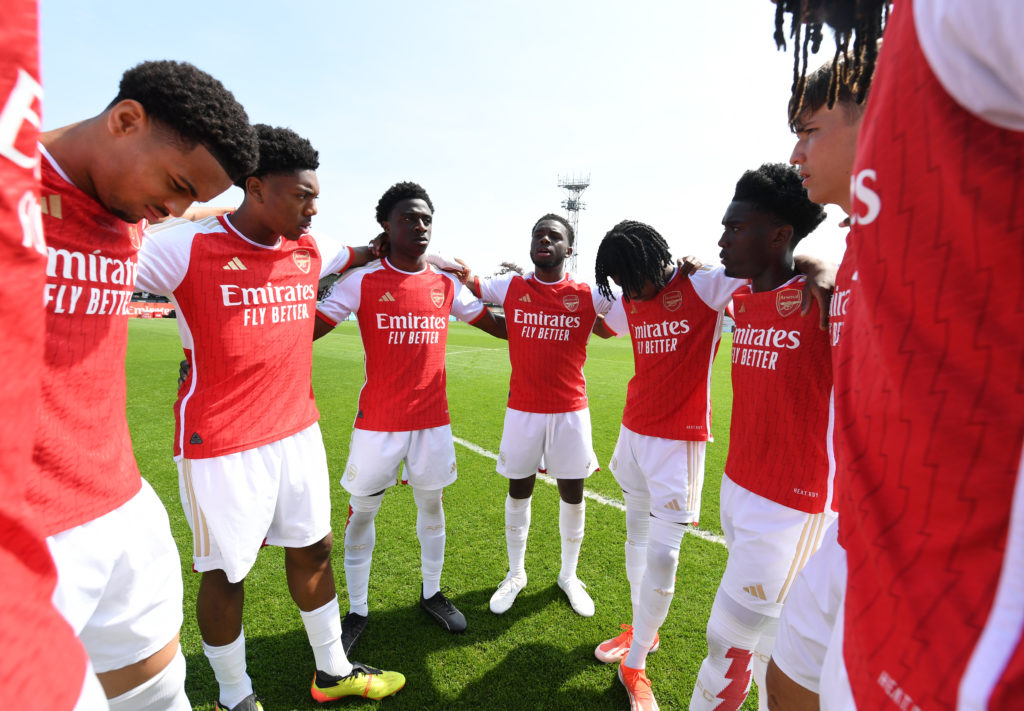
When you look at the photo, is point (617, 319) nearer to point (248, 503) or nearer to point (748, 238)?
point (748, 238)

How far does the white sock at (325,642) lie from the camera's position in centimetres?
258

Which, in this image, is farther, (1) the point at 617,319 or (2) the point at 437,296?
(1) the point at 617,319

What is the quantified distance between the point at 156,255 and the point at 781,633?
2.84 metres

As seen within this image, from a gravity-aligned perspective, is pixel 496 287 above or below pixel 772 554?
above

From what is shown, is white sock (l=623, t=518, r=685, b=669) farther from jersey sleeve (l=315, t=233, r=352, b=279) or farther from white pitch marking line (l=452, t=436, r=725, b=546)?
jersey sleeve (l=315, t=233, r=352, b=279)

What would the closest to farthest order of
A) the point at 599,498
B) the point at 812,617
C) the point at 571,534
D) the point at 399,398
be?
the point at 812,617 < the point at 399,398 < the point at 571,534 < the point at 599,498

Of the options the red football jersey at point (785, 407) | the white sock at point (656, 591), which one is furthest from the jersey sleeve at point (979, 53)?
the white sock at point (656, 591)

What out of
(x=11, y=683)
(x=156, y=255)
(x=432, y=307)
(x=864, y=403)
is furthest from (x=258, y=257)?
(x=864, y=403)

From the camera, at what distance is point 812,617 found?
1.31 metres

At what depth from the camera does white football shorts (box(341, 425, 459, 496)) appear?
10.5 ft

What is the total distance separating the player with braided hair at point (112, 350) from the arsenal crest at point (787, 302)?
92.6 inches

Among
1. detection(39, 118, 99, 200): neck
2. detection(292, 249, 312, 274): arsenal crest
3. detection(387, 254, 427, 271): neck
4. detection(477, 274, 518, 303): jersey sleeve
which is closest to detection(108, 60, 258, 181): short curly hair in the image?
detection(39, 118, 99, 200): neck

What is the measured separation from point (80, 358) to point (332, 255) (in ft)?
5.70

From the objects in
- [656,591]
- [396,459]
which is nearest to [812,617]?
[656,591]
